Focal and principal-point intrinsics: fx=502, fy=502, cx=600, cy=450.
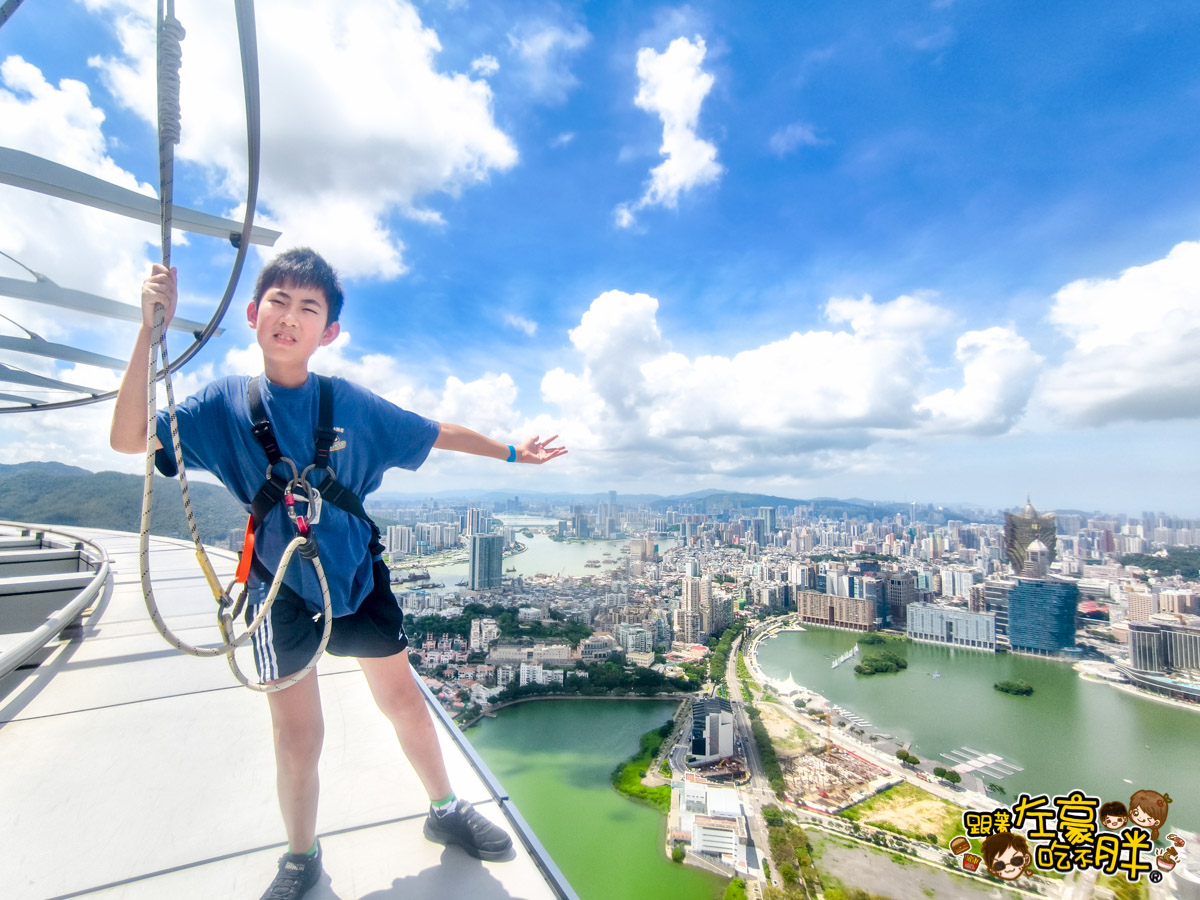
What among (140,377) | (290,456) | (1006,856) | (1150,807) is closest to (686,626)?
(1006,856)

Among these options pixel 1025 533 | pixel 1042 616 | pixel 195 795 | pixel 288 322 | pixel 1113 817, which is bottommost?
pixel 1113 817

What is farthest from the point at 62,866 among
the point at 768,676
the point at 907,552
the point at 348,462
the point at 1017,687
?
the point at 907,552

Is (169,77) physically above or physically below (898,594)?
above

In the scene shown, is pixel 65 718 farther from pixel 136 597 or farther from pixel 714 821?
pixel 714 821

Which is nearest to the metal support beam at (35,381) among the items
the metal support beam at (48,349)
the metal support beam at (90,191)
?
the metal support beam at (48,349)

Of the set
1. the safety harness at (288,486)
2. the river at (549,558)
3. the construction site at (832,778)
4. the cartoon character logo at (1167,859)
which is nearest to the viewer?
the safety harness at (288,486)

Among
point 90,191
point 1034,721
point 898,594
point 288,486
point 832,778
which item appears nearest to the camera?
point 288,486

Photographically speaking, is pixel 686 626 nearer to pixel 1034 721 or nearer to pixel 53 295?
pixel 1034 721

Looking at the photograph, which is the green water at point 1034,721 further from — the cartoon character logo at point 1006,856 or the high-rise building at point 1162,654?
the high-rise building at point 1162,654

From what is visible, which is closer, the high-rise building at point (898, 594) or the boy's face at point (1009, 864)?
the boy's face at point (1009, 864)
